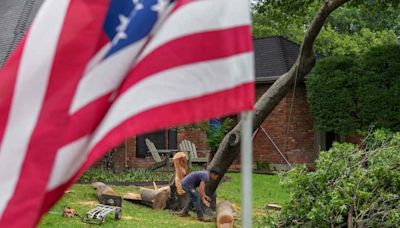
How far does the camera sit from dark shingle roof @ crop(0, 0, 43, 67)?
1733cm

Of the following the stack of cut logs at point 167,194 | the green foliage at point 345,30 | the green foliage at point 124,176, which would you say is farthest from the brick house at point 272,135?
the stack of cut logs at point 167,194

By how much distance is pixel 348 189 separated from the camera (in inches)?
298

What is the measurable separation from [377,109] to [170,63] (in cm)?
1676

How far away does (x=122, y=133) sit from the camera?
2.78 metres

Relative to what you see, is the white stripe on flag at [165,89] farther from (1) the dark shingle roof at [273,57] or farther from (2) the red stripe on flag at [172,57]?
(1) the dark shingle roof at [273,57]

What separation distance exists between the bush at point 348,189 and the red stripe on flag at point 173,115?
190 inches

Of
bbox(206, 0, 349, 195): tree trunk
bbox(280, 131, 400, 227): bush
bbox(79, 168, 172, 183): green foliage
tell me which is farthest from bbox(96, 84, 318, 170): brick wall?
bbox(280, 131, 400, 227): bush

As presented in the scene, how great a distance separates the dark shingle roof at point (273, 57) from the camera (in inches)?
938

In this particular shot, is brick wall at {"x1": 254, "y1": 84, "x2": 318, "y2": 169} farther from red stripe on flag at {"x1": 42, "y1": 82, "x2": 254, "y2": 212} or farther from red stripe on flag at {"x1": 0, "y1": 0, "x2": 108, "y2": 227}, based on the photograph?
red stripe on flag at {"x1": 0, "y1": 0, "x2": 108, "y2": 227}

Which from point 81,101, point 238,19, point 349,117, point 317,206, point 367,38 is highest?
point 367,38

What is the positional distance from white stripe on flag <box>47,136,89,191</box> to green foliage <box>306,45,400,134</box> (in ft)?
52.3

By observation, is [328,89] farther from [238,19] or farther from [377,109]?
[238,19]

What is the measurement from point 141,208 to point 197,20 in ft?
36.8

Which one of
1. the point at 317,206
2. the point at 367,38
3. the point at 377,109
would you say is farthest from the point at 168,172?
the point at 367,38
